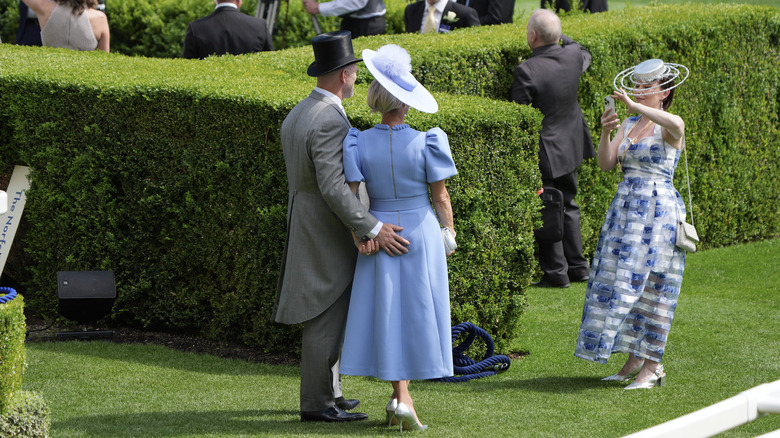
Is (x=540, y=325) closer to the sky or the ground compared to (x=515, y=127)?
closer to the ground

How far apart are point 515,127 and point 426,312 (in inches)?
78.6

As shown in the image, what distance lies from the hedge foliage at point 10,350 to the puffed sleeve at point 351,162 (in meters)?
1.54

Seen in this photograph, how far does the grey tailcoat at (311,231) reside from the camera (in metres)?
4.88

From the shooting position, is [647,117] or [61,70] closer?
[647,117]

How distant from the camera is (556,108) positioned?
823 cm

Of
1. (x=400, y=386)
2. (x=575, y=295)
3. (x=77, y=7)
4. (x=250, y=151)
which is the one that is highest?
(x=77, y=7)

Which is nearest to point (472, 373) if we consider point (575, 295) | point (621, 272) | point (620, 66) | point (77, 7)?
point (621, 272)

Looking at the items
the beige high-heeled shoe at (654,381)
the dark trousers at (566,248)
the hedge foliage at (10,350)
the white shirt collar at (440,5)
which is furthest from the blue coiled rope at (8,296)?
the white shirt collar at (440,5)

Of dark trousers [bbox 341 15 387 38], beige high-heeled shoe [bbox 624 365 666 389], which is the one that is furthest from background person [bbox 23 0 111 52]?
beige high-heeled shoe [bbox 624 365 666 389]

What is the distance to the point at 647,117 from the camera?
18.6 feet

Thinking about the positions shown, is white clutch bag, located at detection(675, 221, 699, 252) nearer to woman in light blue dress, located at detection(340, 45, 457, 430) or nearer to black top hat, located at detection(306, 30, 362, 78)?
woman in light blue dress, located at detection(340, 45, 457, 430)

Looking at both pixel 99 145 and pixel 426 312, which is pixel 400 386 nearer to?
pixel 426 312

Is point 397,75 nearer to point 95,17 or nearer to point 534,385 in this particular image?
point 534,385

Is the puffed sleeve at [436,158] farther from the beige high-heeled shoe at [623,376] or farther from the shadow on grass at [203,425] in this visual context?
the beige high-heeled shoe at [623,376]
